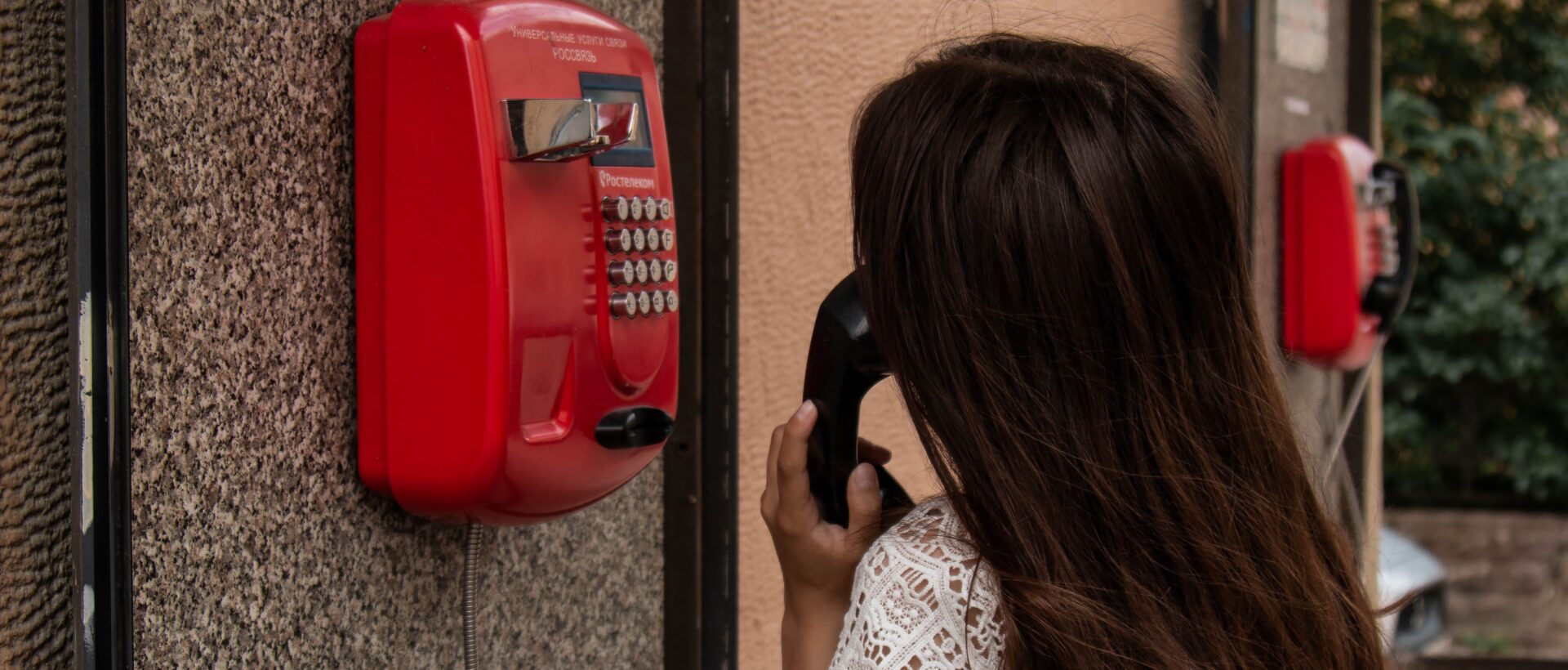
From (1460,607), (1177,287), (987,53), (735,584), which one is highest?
(987,53)

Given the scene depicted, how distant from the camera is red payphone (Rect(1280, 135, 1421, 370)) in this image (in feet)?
7.77

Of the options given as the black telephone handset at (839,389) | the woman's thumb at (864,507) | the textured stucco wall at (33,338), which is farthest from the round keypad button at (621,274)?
the textured stucco wall at (33,338)

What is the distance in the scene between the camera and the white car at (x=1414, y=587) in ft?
13.2

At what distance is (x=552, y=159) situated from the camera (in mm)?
1047

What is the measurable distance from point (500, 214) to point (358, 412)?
0.63ft

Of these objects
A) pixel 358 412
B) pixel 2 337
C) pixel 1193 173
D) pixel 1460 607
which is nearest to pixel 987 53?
pixel 1193 173

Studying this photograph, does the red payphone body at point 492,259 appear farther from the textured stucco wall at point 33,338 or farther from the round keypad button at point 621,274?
the textured stucco wall at point 33,338

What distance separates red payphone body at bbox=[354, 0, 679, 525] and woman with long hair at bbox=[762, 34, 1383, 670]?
248 mm

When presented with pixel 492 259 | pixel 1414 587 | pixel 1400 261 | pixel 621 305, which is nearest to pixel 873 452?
pixel 621 305

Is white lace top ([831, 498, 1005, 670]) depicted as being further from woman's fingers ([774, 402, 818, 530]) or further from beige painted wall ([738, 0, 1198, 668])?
beige painted wall ([738, 0, 1198, 668])

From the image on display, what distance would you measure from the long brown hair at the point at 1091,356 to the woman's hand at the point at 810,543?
8cm

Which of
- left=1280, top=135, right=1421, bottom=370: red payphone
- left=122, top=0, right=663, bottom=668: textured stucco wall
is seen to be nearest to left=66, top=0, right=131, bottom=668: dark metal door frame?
left=122, top=0, right=663, bottom=668: textured stucco wall

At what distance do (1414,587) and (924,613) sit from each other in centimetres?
353

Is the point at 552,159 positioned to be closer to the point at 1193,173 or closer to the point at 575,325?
the point at 575,325
